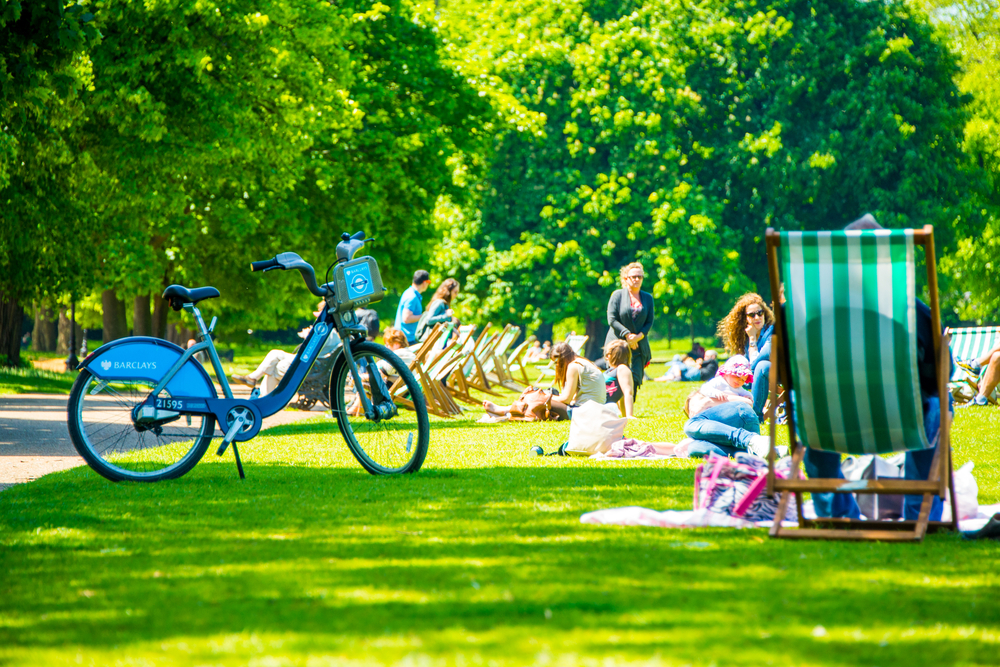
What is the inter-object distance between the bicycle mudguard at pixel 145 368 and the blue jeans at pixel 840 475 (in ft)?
12.3

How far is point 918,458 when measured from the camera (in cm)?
576

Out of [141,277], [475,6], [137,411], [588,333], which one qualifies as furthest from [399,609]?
Answer: [475,6]

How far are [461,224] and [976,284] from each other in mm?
17647

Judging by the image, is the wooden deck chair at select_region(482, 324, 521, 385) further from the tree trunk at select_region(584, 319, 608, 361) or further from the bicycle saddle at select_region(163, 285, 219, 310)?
the bicycle saddle at select_region(163, 285, 219, 310)

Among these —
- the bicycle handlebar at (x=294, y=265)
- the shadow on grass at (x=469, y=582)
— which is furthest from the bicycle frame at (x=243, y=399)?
the shadow on grass at (x=469, y=582)

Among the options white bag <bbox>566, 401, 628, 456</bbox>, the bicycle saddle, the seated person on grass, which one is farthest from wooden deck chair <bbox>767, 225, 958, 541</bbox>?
the seated person on grass

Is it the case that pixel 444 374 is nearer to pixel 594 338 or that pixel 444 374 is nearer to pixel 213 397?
pixel 213 397

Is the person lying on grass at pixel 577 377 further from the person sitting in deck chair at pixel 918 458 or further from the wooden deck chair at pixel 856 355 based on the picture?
the wooden deck chair at pixel 856 355

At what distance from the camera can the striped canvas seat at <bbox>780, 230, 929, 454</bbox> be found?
17.1 ft

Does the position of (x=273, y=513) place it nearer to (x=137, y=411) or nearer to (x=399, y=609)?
(x=137, y=411)

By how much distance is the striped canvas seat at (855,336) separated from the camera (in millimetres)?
5199

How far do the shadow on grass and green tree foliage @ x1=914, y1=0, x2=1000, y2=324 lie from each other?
35.3m

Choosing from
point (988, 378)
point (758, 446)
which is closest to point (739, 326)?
point (758, 446)

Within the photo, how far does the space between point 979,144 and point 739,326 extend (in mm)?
31501
